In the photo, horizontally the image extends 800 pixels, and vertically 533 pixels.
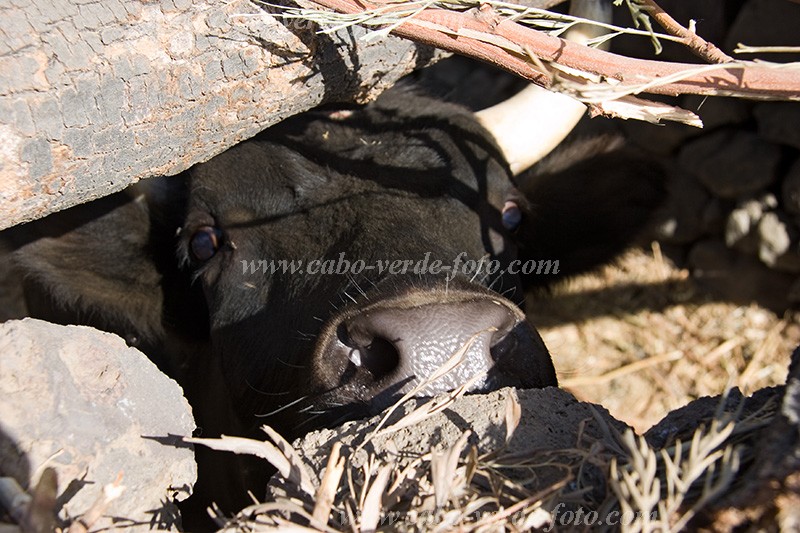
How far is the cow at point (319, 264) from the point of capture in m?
2.35

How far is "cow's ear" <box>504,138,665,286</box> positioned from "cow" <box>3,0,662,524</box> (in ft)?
0.06

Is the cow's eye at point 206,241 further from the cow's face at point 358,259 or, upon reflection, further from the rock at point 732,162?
the rock at point 732,162

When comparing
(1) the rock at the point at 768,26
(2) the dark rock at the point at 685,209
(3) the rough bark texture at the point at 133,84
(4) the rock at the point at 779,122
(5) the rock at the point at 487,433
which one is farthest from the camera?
(2) the dark rock at the point at 685,209

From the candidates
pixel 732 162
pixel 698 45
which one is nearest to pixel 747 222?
pixel 732 162

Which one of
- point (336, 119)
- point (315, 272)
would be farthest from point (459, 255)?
point (336, 119)

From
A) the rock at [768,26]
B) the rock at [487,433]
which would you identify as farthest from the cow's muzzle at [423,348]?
the rock at [768,26]

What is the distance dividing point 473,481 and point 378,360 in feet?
2.16

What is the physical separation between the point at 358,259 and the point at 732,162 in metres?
3.54

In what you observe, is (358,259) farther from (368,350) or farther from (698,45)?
(698,45)

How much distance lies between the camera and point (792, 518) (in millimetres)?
1367

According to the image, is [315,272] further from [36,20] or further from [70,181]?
[36,20]

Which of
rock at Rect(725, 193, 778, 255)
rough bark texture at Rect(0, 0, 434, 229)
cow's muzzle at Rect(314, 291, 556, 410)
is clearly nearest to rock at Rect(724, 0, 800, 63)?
rock at Rect(725, 193, 778, 255)

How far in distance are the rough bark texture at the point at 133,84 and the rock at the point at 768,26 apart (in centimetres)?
277

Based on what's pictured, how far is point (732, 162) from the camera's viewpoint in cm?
530
